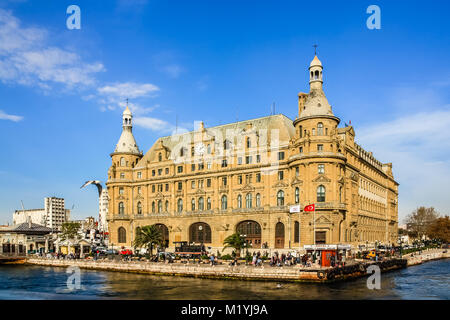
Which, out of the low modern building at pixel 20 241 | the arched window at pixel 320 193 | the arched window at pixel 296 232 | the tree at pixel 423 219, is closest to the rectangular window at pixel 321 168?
the arched window at pixel 320 193

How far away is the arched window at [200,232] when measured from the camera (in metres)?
101

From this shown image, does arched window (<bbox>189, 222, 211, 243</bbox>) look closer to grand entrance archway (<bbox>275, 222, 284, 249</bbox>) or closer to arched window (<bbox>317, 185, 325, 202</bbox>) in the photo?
grand entrance archway (<bbox>275, 222, 284, 249</bbox>)

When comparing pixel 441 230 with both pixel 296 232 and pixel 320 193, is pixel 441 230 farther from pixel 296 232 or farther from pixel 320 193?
pixel 320 193

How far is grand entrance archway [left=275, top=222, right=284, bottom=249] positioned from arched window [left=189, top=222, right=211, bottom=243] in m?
17.9

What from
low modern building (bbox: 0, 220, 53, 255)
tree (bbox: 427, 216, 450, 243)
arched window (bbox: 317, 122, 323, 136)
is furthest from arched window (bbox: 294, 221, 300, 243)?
tree (bbox: 427, 216, 450, 243)

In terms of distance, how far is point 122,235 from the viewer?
115m

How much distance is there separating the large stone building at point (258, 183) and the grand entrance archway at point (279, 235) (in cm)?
20

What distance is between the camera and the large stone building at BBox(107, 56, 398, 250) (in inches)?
3278

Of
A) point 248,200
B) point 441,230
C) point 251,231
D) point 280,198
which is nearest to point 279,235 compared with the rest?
point 251,231

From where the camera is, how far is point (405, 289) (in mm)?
55469

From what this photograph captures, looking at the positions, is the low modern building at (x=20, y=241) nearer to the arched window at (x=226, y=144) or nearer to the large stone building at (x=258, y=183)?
the large stone building at (x=258, y=183)

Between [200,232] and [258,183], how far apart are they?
63.5 feet

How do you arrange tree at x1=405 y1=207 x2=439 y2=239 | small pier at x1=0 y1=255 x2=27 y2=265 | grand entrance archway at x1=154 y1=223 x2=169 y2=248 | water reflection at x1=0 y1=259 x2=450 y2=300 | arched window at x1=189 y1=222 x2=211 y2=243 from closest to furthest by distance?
water reflection at x1=0 y1=259 x2=450 y2=300 → arched window at x1=189 y1=222 x2=211 y2=243 → small pier at x1=0 y1=255 x2=27 y2=265 → grand entrance archway at x1=154 y1=223 x2=169 y2=248 → tree at x1=405 y1=207 x2=439 y2=239
